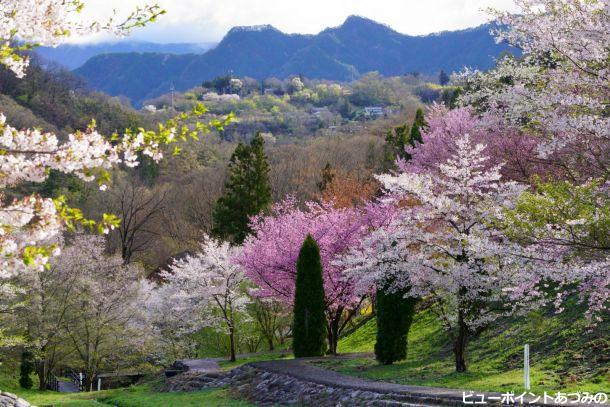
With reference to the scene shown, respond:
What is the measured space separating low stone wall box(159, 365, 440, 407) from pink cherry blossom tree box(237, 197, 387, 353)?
3.65 meters

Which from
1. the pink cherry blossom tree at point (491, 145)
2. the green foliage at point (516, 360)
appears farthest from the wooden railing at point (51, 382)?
the pink cherry blossom tree at point (491, 145)

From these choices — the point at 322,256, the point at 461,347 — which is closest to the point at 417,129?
the point at 322,256

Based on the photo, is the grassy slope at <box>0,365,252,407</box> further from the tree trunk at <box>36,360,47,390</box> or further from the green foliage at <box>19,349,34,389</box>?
the green foliage at <box>19,349,34,389</box>

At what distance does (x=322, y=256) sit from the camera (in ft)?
76.7

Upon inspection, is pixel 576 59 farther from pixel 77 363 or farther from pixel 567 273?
pixel 77 363

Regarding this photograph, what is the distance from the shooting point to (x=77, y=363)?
2967 cm

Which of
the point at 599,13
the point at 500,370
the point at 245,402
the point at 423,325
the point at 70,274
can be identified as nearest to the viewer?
the point at 599,13

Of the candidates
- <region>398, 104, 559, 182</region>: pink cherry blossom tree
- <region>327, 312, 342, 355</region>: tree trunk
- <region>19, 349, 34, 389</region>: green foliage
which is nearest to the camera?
<region>398, 104, 559, 182</region>: pink cherry blossom tree

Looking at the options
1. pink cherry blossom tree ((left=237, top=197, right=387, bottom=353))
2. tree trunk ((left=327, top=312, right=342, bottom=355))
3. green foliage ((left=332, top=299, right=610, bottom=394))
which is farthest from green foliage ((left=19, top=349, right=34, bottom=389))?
green foliage ((left=332, top=299, right=610, bottom=394))

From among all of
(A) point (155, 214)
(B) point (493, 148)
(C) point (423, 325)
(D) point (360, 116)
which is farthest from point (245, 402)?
(D) point (360, 116)

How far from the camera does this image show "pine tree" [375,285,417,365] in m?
18.3

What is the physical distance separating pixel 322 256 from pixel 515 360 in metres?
9.61

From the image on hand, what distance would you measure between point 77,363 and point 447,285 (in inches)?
809

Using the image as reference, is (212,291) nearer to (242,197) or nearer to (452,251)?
(452,251)
